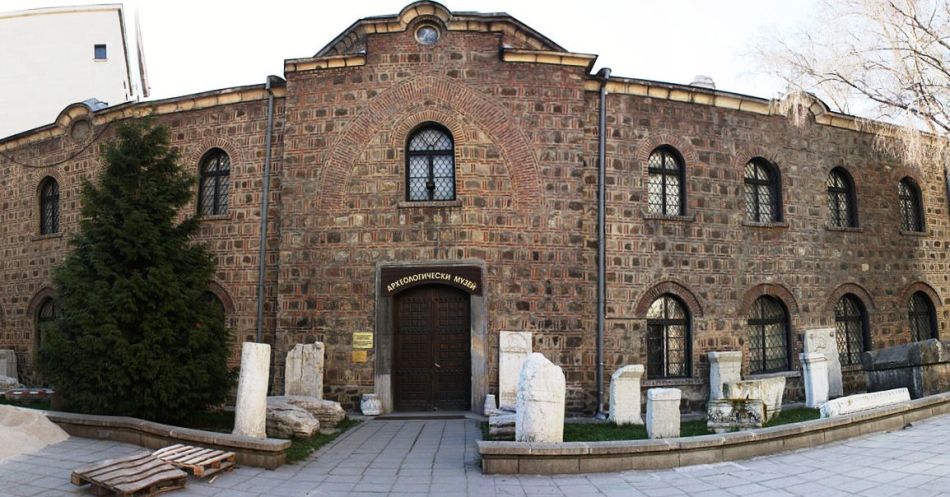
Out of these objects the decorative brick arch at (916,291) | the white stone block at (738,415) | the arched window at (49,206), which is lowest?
the white stone block at (738,415)

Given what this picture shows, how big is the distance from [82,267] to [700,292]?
37.5ft

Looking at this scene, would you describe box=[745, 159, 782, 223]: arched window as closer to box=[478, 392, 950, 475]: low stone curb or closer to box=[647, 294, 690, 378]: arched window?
box=[647, 294, 690, 378]: arched window

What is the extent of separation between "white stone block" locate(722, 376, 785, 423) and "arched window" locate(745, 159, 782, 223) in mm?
4939

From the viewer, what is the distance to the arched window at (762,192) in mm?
13672

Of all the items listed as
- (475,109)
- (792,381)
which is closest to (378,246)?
(475,109)

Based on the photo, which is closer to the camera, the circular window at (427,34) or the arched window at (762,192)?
the circular window at (427,34)

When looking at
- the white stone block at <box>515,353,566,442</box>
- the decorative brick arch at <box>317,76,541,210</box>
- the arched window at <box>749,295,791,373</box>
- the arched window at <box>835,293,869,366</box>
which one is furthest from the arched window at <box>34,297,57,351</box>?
the arched window at <box>835,293,869,366</box>

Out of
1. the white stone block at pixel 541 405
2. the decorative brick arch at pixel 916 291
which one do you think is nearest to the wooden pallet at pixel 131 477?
the white stone block at pixel 541 405

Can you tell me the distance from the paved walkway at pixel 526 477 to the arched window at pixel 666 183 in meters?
5.81

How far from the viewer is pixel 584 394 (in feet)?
37.7

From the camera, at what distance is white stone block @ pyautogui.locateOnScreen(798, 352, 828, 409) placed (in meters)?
11.6

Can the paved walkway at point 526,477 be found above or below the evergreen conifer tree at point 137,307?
below

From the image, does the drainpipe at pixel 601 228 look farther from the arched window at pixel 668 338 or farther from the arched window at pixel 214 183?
the arched window at pixel 214 183

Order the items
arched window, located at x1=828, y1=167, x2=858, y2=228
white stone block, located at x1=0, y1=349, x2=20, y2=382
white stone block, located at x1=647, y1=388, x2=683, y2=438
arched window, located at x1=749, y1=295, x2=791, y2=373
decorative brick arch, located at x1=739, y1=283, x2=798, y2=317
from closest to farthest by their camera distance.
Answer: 1. white stone block, located at x1=647, y1=388, x2=683, y2=438
2. decorative brick arch, located at x1=739, y1=283, x2=798, y2=317
3. arched window, located at x1=749, y1=295, x2=791, y2=373
4. arched window, located at x1=828, y1=167, x2=858, y2=228
5. white stone block, located at x1=0, y1=349, x2=20, y2=382
